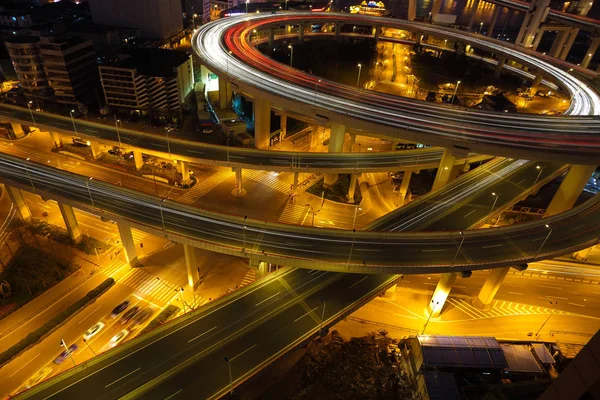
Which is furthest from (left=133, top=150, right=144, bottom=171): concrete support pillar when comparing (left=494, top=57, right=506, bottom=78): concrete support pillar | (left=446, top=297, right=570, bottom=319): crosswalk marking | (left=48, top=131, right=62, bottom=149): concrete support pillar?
(left=494, top=57, right=506, bottom=78): concrete support pillar

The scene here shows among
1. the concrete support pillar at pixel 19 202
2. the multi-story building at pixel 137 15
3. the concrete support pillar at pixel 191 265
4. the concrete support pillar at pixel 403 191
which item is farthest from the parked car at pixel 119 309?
the multi-story building at pixel 137 15

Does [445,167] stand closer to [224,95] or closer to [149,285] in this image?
[149,285]

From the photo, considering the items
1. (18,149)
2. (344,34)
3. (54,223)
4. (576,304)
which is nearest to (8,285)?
(54,223)

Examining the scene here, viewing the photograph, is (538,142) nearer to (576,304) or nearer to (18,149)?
(576,304)

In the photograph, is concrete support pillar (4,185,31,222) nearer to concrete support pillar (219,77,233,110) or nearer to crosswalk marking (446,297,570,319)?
concrete support pillar (219,77,233,110)

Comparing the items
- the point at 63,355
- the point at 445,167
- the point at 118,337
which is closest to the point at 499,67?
the point at 445,167
